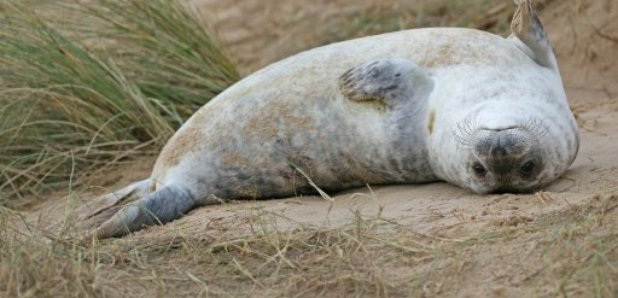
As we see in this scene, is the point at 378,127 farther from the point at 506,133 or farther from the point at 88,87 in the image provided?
Result: the point at 88,87

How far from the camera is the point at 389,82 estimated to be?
4.67 m

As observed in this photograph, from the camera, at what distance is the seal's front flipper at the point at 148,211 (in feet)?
14.8

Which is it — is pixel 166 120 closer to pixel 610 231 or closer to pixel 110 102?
pixel 110 102

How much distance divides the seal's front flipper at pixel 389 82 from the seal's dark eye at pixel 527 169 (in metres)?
0.52

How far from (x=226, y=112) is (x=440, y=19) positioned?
3.05 m

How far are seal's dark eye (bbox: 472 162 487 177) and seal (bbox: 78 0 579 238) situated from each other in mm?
11

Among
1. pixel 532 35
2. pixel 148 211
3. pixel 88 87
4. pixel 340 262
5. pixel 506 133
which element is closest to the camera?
pixel 340 262

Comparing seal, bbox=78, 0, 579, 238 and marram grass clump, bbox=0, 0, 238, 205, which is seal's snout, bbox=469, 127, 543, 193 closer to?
seal, bbox=78, 0, 579, 238

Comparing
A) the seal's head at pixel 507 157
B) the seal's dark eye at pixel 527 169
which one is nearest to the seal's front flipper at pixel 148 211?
the seal's head at pixel 507 157

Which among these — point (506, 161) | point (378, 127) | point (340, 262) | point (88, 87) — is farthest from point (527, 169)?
point (88, 87)

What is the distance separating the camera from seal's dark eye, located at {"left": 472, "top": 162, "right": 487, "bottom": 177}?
4.36m

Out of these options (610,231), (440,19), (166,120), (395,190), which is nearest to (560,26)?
(440,19)

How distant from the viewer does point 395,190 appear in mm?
4719

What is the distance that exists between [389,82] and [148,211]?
0.98 m
